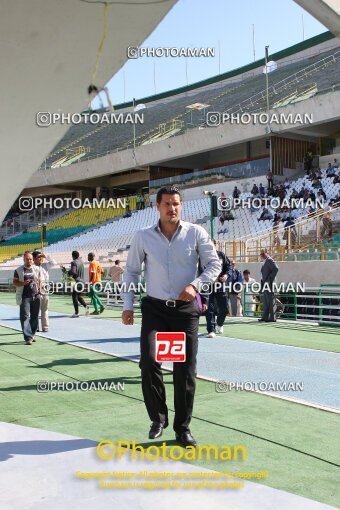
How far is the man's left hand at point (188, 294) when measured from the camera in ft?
13.5

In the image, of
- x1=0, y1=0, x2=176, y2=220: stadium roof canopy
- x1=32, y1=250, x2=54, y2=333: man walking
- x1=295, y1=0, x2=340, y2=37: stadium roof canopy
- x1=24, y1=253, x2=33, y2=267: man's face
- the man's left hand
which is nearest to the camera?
x1=295, y1=0, x2=340, y2=37: stadium roof canopy

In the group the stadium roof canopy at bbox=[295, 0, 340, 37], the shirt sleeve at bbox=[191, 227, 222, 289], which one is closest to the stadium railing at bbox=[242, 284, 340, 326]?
the shirt sleeve at bbox=[191, 227, 222, 289]

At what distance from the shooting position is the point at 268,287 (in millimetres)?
13672

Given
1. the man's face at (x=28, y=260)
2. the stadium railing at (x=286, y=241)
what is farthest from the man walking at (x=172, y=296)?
the stadium railing at (x=286, y=241)

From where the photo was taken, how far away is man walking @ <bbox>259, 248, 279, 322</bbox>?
1377cm

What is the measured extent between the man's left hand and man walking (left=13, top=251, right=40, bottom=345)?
6250mm

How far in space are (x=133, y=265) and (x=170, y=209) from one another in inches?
20.6

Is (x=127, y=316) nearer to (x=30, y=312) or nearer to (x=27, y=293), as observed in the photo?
(x=27, y=293)

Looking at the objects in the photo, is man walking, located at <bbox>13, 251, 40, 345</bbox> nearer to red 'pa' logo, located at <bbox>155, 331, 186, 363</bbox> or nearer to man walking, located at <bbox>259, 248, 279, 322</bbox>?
man walking, located at <bbox>259, 248, 279, 322</bbox>

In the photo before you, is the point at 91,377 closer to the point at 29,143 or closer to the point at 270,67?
the point at 29,143

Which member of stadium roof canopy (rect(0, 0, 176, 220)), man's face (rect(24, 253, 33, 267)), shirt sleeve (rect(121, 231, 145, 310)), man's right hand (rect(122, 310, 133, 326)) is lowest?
man's right hand (rect(122, 310, 133, 326))

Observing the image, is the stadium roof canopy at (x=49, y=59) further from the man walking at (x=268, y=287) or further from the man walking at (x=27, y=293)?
the man walking at (x=268, y=287)

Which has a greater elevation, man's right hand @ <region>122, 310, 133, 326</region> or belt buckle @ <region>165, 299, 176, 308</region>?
belt buckle @ <region>165, 299, 176, 308</region>

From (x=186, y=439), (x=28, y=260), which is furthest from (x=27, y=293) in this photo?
(x=186, y=439)
